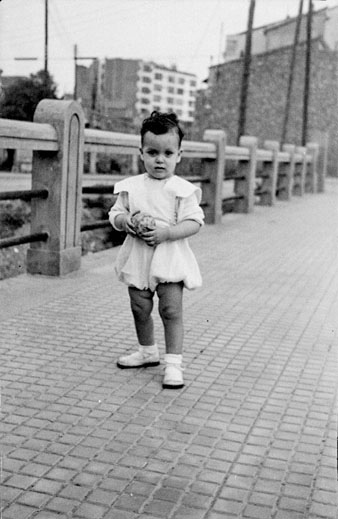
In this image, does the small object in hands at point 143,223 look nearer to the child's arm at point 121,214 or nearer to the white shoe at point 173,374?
the child's arm at point 121,214

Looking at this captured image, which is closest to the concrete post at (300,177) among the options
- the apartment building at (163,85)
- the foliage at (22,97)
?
the foliage at (22,97)

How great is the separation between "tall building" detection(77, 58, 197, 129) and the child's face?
133 ft

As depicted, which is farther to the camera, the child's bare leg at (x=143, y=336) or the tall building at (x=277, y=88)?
the tall building at (x=277, y=88)

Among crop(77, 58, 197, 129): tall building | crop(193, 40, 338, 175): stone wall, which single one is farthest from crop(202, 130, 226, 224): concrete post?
crop(193, 40, 338, 175): stone wall

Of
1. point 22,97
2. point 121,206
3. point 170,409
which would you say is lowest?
point 170,409

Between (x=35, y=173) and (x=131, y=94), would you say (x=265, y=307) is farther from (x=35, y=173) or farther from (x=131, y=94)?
(x=131, y=94)

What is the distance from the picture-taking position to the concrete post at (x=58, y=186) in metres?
6.39

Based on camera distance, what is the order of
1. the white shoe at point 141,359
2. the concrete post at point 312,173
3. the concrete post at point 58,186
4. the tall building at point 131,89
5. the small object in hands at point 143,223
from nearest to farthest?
the small object in hands at point 143,223
the white shoe at point 141,359
the concrete post at point 58,186
the concrete post at point 312,173
the tall building at point 131,89

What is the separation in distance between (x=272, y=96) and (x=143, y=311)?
5140 cm

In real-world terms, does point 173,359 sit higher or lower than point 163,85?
lower

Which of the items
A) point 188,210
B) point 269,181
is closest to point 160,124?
point 188,210

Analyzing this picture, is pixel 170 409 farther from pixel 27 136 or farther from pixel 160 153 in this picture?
pixel 27 136

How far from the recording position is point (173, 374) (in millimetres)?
3799

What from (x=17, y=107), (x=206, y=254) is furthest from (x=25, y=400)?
(x=17, y=107)
